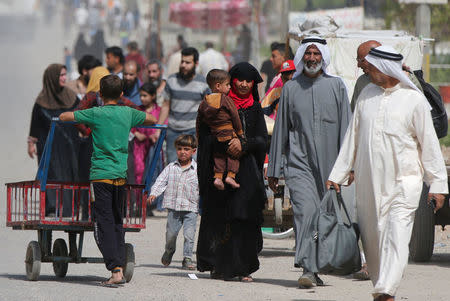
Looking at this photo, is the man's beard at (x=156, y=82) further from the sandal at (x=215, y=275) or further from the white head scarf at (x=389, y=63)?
the white head scarf at (x=389, y=63)

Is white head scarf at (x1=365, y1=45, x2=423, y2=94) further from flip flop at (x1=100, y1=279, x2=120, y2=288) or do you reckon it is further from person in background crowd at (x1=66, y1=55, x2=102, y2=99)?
person in background crowd at (x1=66, y1=55, x2=102, y2=99)

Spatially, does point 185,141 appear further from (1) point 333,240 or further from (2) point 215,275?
(1) point 333,240

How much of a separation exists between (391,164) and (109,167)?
218 centimetres

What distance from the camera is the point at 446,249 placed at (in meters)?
11.8

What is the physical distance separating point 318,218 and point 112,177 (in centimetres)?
157

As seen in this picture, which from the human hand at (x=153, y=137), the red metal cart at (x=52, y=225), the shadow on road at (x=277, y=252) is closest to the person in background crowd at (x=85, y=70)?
the human hand at (x=153, y=137)

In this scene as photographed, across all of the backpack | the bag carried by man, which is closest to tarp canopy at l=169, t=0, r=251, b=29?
the backpack

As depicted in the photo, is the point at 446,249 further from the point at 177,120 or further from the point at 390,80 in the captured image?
the point at 390,80

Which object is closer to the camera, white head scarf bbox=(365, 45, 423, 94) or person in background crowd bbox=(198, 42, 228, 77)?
white head scarf bbox=(365, 45, 423, 94)

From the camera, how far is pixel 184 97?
1402 centimetres

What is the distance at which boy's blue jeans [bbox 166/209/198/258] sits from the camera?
9.86m

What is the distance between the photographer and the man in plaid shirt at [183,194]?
10.0 m

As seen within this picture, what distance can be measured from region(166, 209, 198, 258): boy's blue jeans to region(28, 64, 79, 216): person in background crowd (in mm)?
3652

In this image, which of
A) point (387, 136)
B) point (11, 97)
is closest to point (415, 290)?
point (387, 136)
